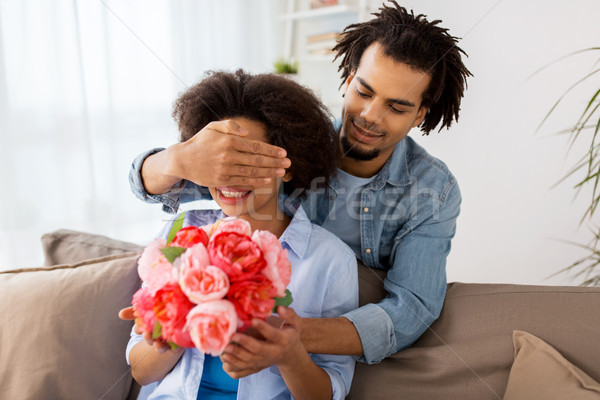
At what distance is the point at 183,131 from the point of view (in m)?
1.37

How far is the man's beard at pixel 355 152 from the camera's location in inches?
62.0

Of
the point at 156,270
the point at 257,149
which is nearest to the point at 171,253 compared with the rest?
the point at 156,270

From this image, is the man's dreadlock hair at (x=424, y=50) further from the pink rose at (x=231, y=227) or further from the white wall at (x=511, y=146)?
the white wall at (x=511, y=146)

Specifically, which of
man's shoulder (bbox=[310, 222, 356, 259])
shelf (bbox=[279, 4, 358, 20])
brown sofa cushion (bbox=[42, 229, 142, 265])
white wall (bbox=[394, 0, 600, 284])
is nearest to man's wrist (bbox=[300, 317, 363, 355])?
man's shoulder (bbox=[310, 222, 356, 259])

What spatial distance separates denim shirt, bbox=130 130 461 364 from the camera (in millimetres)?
1288

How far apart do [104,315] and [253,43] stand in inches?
112

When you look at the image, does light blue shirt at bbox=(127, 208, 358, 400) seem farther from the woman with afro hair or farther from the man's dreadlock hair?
the man's dreadlock hair

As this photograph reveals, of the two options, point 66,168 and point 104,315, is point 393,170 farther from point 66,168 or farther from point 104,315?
point 66,168

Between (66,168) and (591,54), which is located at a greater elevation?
(591,54)

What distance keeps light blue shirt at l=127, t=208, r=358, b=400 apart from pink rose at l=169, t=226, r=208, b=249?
1.36 feet

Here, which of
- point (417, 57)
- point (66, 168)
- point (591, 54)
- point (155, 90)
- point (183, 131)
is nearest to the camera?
point (183, 131)

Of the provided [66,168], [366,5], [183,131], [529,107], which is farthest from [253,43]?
[183,131]

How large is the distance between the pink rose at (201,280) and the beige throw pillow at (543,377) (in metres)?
0.78

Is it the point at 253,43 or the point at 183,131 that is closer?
the point at 183,131
